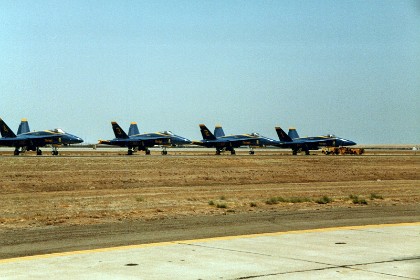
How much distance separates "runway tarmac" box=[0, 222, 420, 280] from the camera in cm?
1035

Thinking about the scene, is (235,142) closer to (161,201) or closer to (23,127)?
(23,127)

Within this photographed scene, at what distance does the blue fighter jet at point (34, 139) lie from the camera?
7700cm

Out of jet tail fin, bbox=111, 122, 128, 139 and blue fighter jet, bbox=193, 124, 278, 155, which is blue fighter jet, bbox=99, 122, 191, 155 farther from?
blue fighter jet, bbox=193, 124, 278, 155

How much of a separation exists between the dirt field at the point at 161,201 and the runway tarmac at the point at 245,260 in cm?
144

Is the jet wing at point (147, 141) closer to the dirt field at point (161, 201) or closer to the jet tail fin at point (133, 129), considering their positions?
the jet tail fin at point (133, 129)

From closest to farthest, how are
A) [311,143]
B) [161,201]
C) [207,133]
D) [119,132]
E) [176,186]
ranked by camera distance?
[161,201]
[176,186]
[119,132]
[311,143]
[207,133]

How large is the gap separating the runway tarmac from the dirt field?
1.44 meters

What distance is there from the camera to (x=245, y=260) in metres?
11.6

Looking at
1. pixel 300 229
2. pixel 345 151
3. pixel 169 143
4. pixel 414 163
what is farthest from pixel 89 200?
pixel 345 151

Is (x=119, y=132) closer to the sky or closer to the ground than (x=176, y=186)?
closer to the sky

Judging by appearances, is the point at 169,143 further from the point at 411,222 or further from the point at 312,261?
the point at 312,261

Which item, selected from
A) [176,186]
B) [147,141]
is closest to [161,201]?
[176,186]

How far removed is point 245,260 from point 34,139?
69.0 metres

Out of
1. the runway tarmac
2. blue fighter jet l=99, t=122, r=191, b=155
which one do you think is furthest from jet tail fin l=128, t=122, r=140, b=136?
the runway tarmac
